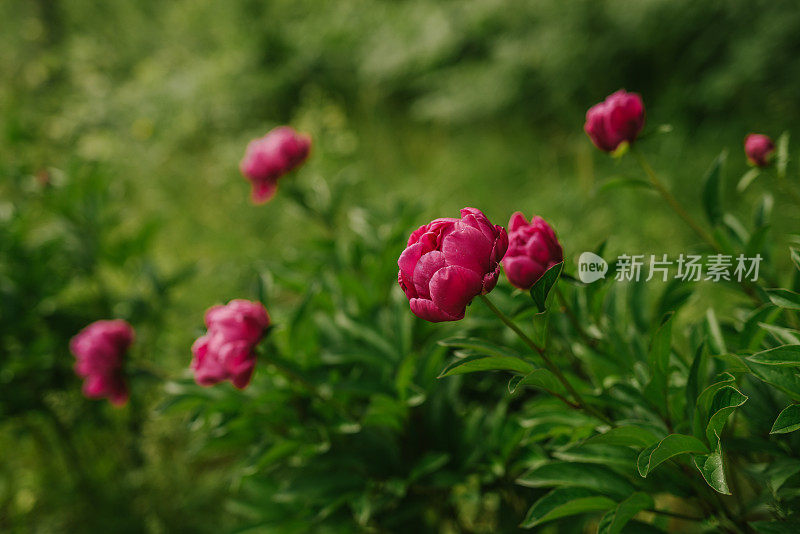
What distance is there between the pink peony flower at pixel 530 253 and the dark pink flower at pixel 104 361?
35.5 inches

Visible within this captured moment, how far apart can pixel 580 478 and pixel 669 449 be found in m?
0.14

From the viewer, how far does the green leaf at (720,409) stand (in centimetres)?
52

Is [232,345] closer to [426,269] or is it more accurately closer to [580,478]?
[426,269]

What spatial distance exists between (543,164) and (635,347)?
241 cm

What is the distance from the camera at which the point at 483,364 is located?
21.7 inches

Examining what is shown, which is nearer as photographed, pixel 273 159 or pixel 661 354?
pixel 661 354

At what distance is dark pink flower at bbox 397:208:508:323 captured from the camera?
0.51m

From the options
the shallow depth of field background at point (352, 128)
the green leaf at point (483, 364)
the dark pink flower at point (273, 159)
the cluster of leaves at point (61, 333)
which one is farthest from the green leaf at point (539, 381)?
the cluster of leaves at point (61, 333)

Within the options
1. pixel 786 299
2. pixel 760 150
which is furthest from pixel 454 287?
pixel 760 150

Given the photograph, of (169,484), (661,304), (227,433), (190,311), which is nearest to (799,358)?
(661,304)

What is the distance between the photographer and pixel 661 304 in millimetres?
862

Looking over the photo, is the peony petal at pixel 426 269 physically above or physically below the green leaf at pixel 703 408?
above

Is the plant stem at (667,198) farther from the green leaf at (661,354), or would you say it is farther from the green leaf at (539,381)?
the green leaf at (539,381)

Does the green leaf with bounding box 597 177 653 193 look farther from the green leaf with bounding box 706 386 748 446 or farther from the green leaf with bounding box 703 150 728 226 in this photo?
the green leaf with bounding box 706 386 748 446
